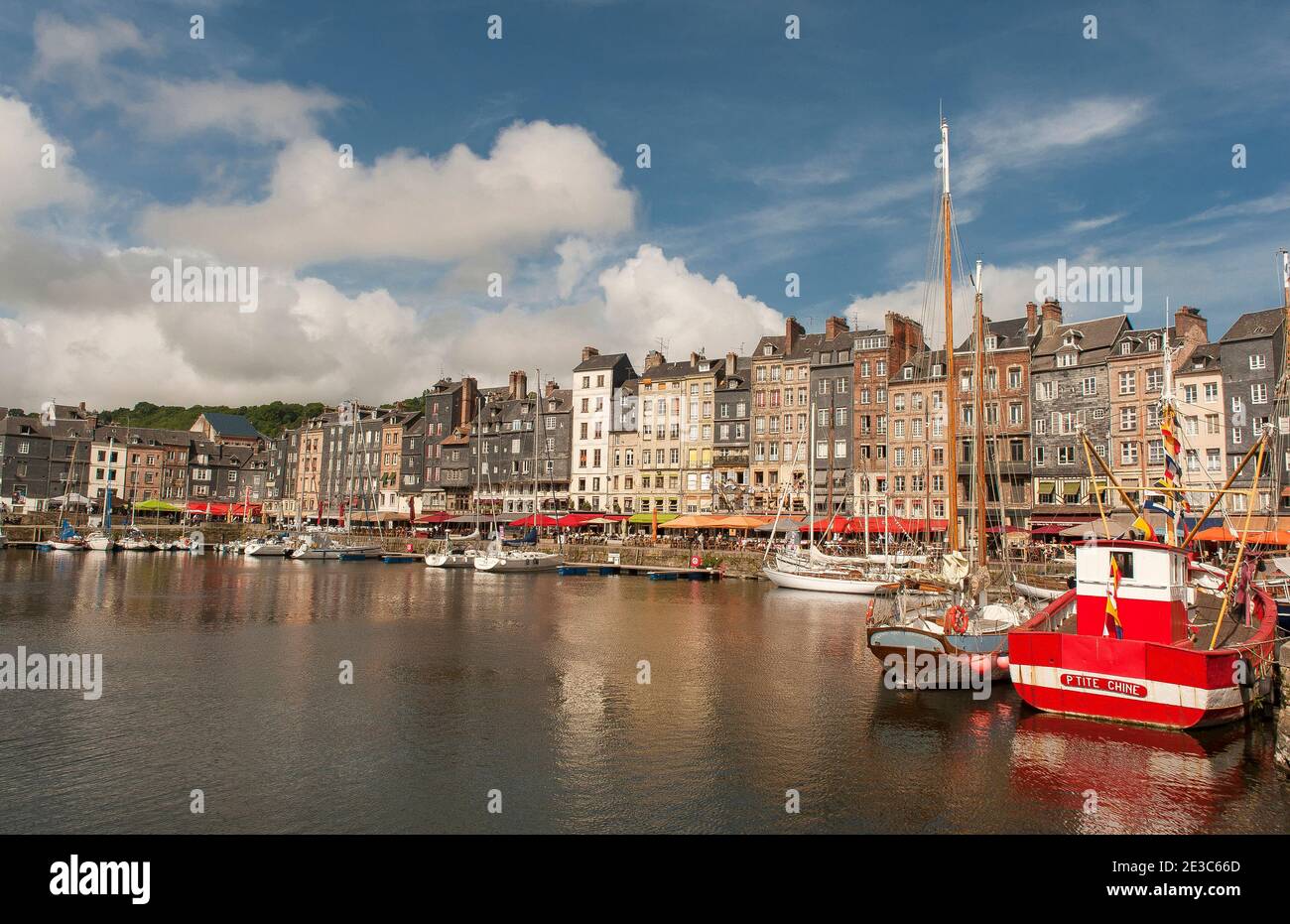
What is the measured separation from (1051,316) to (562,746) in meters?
65.5

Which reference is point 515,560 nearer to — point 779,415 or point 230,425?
point 779,415

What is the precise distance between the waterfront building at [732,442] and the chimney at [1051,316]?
2714 centimetres

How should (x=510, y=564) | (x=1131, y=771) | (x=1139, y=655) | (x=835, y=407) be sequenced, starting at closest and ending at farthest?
(x=1131, y=771)
(x=1139, y=655)
(x=510, y=564)
(x=835, y=407)

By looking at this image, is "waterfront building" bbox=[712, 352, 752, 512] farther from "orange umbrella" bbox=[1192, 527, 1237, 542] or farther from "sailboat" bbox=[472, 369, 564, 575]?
"orange umbrella" bbox=[1192, 527, 1237, 542]

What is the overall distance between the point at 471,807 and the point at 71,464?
407 feet

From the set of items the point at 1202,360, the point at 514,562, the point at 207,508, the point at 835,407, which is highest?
the point at 1202,360

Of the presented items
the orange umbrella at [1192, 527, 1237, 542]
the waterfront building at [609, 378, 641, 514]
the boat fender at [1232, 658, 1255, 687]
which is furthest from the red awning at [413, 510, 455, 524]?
the boat fender at [1232, 658, 1255, 687]

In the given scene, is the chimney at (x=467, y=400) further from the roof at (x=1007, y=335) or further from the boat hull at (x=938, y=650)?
the boat hull at (x=938, y=650)

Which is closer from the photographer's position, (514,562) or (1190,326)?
(1190,326)

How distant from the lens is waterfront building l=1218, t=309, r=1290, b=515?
54.8 metres

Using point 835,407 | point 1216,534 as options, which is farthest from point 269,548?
point 1216,534

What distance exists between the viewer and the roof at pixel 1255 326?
55.1 meters

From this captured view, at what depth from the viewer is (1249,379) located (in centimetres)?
5597
